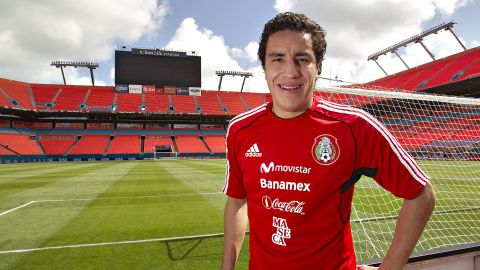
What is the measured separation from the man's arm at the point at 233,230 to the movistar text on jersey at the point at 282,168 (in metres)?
0.36

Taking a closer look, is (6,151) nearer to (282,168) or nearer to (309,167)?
(282,168)

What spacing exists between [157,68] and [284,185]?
45.6m

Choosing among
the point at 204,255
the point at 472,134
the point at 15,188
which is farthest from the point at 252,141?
the point at 472,134

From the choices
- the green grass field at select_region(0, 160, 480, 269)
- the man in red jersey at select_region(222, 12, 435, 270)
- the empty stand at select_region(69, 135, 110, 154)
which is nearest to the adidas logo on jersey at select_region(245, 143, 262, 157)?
the man in red jersey at select_region(222, 12, 435, 270)

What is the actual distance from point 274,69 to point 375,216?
21.1 feet

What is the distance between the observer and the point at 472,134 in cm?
1652

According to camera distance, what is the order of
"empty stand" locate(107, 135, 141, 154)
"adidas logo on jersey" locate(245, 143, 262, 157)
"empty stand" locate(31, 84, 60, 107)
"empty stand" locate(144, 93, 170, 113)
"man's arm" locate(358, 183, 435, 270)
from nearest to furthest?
"man's arm" locate(358, 183, 435, 270) → "adidas logo on jersey" locate(245, 143, 262, 157) → "empty stand" locate(107, 135, 141, 154) → "empty stand" locate(31, 84, 60, 107) → "empty stand" locate(144, 93, 170, 113)

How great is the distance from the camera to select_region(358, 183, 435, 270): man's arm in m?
1.33

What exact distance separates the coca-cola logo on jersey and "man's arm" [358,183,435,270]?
0.44m

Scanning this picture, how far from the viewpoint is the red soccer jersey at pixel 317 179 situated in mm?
1425

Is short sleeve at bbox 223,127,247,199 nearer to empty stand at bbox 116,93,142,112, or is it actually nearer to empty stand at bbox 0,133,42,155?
empty stand at bbox 0,133,42,155

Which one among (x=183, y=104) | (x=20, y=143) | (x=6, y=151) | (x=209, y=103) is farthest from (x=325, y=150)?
(x=209, y=103)

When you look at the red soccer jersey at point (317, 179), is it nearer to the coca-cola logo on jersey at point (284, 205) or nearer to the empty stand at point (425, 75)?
the coca-cola logo on jersey at point (284, 205)

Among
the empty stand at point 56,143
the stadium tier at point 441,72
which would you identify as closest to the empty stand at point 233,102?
the stadium tier at point 441,72
